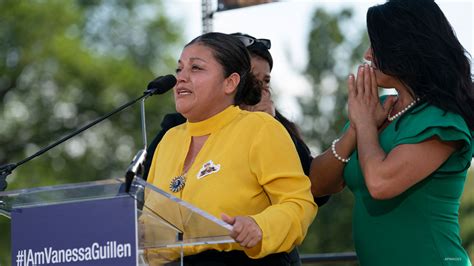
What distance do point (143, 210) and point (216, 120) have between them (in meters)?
0.75

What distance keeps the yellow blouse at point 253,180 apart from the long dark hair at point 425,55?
461 millimetres

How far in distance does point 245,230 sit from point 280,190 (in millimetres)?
331

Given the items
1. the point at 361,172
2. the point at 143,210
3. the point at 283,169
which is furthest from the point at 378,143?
→ the point at 143,210

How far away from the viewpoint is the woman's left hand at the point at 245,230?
117 inches

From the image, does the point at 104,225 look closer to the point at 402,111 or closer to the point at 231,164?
the point at 231,164

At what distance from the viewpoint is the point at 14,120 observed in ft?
67.3

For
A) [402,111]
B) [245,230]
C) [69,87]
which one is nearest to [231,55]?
[402,111]

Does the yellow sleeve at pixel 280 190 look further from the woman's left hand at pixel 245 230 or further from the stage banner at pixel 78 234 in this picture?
the stage banner at pixel 78 234

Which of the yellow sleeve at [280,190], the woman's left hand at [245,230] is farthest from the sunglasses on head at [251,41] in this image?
the woman's left hand at [245,230]

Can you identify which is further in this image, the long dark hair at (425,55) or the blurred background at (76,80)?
the blurred background at (76,80)

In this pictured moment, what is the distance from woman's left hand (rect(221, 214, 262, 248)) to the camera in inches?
117

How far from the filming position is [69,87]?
2136 centimetres

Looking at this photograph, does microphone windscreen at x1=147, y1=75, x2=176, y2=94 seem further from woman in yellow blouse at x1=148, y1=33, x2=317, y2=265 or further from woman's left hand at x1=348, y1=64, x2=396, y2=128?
woman's left hand at x1=348, y1=64, x2=396, y2=128

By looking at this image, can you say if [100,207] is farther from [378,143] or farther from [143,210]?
[378,143]
